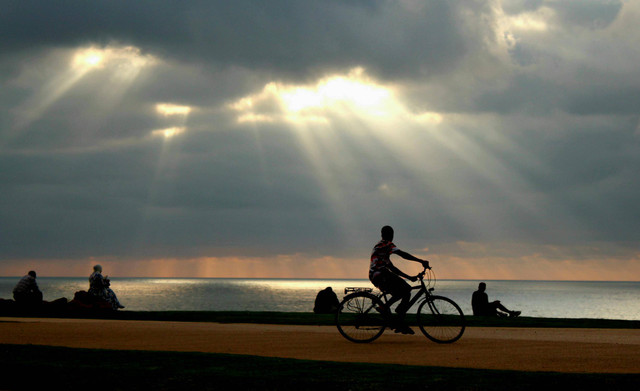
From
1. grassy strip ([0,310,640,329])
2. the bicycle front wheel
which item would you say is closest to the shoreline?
grassy strip ([0,310,640,329])

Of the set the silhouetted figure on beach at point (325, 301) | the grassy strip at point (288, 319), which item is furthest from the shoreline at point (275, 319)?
the silhouetted figure on beach at point (325, 301)

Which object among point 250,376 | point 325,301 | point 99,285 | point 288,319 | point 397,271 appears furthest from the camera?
point 325,301

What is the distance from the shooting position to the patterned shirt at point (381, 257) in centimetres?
1350

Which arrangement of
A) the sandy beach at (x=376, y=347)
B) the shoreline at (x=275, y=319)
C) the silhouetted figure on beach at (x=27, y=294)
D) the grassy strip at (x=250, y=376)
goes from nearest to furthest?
the grassy strip at (x=250, y=376) → the sandy beach at (x=376, y=347) → the shoreline at (x=275, y=319) → the silhouetted figure on beach at (x=27, y=294)

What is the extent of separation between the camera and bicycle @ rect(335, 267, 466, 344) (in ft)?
45.2

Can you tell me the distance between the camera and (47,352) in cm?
1170

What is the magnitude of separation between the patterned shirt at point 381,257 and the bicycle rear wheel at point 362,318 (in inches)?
21.6

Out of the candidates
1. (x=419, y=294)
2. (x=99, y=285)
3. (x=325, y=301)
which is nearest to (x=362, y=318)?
(x=419, y=294)

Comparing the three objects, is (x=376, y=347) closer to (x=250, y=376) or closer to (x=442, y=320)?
(x=442, y=320)

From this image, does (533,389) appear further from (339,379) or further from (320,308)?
(320,308)

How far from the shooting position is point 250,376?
8883 millimetres

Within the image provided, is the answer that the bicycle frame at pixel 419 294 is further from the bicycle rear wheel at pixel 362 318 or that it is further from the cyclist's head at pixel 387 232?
the cyclist's head at pixel 387 232

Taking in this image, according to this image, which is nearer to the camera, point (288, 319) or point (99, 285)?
point (288, 319)

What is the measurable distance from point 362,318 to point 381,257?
1402 mm
